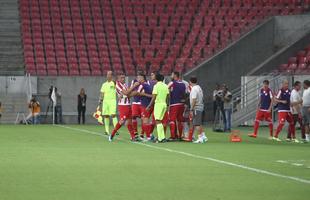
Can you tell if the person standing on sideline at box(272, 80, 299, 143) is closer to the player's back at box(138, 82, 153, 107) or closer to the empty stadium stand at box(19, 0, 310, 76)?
the player's back at box(138, 82, 153, 107)

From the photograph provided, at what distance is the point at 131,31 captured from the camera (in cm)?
5178

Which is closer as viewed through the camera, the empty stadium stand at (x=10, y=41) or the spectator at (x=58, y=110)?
the spectator at (x=58, y=110)

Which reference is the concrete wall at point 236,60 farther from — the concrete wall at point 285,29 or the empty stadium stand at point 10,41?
the empty stadium stand at point 10,41

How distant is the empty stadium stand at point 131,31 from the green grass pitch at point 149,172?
24436mm

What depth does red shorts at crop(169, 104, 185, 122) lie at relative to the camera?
89.3 feet

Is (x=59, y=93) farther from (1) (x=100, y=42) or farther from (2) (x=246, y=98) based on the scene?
(2) (x=246, y=98)

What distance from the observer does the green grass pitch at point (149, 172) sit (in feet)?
41.0

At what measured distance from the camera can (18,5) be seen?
53.9 meters

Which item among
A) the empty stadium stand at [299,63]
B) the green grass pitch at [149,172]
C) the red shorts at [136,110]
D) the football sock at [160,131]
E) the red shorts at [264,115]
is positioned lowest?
the green grass pitch at [149,172]

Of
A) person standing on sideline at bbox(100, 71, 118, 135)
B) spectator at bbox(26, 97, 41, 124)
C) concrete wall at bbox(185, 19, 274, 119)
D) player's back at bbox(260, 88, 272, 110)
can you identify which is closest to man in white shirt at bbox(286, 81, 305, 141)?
player's back at bbox(260, 88, 272, 110)

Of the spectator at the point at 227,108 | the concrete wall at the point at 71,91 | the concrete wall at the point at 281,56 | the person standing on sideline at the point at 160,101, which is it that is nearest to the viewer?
the person standing on sideline at the point at 160,101

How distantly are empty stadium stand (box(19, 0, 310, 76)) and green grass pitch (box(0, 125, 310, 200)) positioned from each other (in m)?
24.4

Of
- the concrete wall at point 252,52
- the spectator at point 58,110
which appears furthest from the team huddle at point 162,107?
the concrete wall at point 252,52

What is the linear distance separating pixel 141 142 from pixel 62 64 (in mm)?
23368
